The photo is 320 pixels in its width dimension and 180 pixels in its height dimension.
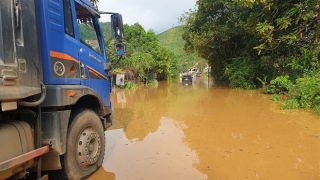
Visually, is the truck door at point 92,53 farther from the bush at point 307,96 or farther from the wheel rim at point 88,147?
the bush at point 307,96

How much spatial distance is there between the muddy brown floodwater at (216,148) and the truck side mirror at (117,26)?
93.7 inches

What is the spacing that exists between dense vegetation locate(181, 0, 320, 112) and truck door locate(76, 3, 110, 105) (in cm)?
713

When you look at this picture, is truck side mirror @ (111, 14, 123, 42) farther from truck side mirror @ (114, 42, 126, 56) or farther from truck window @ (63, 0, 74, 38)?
truck window @ (63, 0, 74, 38)

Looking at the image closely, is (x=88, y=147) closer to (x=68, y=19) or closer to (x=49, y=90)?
(x=49, y=90)

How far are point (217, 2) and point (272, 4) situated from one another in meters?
7.05

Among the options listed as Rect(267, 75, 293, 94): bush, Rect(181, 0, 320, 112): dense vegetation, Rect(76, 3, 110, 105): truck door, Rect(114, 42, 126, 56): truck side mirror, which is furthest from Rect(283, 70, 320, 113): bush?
Rect(76, 3, 110, 105): truck door

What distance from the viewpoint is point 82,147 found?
3.27m

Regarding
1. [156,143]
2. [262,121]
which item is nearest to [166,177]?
[156,143]

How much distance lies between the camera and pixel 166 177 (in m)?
3.57

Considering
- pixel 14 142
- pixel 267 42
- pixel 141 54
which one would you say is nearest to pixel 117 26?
pixel 14 142

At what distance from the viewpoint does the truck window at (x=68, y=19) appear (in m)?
3.22

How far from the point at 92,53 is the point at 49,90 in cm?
128

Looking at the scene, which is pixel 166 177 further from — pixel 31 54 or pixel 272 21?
pixel 272 21

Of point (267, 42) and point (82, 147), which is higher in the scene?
point (267, 42)
